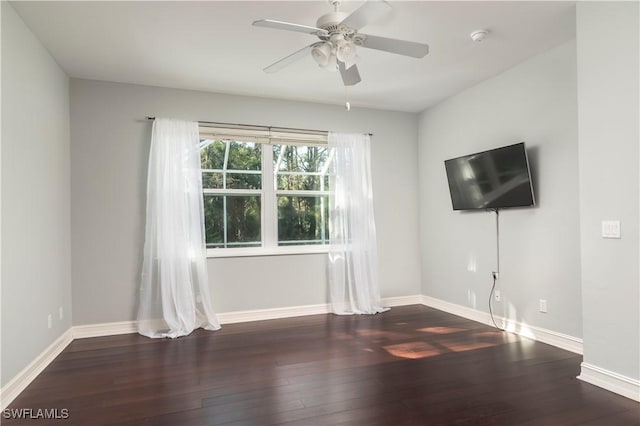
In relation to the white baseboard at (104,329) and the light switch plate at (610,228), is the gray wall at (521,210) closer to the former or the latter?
the light switch plate at (610,228)

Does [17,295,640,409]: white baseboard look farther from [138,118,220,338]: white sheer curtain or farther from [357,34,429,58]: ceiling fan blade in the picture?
[357,34,429,58]: ceiling fan blade

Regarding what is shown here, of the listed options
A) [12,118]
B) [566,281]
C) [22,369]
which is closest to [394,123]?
[566,281]

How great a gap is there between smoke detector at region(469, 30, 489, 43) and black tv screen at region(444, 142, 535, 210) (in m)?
1.03

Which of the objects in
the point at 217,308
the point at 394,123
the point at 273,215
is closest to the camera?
the point at 217,308

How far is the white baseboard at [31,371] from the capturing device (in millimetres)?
2334

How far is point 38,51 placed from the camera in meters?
2.97

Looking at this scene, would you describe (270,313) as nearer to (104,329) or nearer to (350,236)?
(350,236)

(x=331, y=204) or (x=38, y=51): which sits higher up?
(x=38, y=51)

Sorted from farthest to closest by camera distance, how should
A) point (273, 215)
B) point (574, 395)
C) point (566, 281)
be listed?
1. point (273, 215)
2. point (566, 281)
3. point (574, 395)

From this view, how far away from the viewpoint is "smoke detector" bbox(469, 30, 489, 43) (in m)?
2.92

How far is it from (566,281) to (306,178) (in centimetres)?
299

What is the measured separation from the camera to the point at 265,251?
449cm

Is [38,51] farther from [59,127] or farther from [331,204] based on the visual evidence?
[331,204]

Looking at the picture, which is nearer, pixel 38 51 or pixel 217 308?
pixel 38 51
